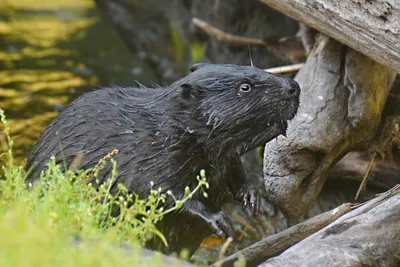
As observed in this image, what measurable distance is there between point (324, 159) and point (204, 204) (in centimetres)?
121

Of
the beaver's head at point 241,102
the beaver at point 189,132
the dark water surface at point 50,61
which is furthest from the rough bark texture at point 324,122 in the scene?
the dark water surface at point 50,61

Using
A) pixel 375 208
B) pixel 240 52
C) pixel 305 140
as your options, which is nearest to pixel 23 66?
pixel 240 52

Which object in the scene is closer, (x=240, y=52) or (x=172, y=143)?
(x=172, y=143)

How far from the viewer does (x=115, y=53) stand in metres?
11.6

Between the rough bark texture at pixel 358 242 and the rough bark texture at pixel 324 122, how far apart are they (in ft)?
2.94

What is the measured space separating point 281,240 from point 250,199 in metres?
0.36

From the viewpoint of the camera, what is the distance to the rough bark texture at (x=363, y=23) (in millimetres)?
4910

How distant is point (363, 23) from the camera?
5.14m

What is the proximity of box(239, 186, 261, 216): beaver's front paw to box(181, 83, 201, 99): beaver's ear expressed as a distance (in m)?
0.91

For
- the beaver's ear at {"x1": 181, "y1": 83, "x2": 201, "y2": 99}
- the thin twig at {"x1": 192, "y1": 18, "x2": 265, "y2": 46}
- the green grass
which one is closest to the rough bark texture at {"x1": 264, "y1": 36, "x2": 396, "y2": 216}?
the beaver's ear at {"x1": 181, "y1": 83, "x2": 201, "y2": 99}

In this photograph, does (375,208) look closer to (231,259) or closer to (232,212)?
(231,259)

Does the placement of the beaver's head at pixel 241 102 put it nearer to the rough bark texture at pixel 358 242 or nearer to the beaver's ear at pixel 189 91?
the beaver's ear at pixel 189 91

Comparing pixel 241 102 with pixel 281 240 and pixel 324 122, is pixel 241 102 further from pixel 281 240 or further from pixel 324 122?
pixel 324 122

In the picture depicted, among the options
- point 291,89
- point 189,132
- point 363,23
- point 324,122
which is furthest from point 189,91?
point 324,122
